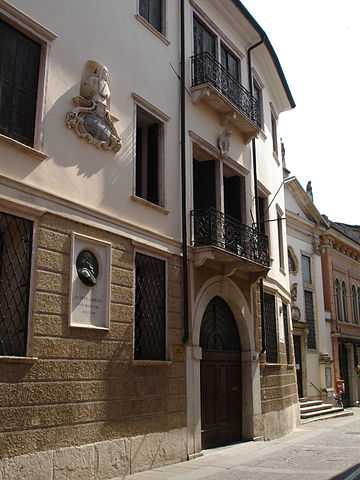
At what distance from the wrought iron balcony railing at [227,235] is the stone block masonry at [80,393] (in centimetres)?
264

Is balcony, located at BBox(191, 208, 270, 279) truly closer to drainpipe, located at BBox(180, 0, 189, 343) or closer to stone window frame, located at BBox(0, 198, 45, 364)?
drainpipe, located at BBox(180, 0, 189, 343)

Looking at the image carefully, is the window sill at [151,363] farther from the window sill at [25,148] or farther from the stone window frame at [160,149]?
the window sill at [25,148]

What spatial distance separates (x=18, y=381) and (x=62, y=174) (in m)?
3.37

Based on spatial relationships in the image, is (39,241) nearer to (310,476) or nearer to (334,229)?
(310,476)

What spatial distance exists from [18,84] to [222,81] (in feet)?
23.2

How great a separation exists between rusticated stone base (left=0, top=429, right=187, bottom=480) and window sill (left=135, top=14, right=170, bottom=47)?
8.34 metres

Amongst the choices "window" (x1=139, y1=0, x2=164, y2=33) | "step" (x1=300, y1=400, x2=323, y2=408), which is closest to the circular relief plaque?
"window" (x1=139, y1=0, x2=164, y2=33)

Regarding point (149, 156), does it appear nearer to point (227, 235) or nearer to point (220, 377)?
point (227, 235)

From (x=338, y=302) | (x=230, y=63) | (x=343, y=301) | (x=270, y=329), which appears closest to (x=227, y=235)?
(x=270, y=329)

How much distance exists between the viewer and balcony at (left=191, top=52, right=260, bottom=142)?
13.6m

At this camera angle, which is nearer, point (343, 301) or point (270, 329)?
point (270, 329)

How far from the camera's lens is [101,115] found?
10.3 meters

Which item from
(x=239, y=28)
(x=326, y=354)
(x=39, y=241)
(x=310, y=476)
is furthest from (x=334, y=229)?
(x=39, y=241)

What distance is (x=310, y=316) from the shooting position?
27891 mm
